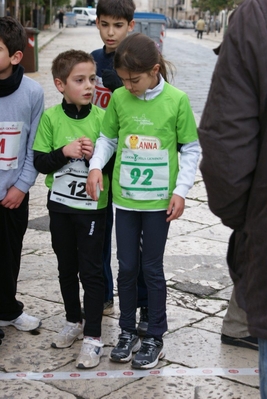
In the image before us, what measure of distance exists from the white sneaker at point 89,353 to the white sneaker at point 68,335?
0.57 feet

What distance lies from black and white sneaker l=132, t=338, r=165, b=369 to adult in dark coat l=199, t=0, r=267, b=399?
1.53 m

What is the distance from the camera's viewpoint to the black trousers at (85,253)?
3629 mm

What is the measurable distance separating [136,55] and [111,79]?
0.46 meters

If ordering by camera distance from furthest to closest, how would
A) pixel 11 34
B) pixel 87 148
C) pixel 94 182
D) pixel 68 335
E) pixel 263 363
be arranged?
1. pixel 68 335
2. pixel 11 34
3. pixel 87 148
4. pixel 94 182
5. pixel 263 363

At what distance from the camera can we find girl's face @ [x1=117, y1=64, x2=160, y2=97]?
132 inches

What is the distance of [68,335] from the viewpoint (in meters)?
3.88

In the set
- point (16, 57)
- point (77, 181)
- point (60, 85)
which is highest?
point (16, 57)

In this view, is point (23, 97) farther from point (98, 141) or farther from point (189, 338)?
point (189, 338)

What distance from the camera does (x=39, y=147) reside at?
144 inches

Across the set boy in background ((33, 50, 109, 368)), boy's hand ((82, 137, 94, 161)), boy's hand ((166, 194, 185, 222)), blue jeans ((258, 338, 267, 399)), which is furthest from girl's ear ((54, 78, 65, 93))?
blue jeans ((258, 338, 267, 399))

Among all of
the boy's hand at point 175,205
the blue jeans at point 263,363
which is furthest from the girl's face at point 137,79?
the blue jeans at point 263,363

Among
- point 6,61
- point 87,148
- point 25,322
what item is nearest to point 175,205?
point 87,148

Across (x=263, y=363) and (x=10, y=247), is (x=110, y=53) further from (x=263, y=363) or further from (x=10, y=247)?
(x=263, y=363)

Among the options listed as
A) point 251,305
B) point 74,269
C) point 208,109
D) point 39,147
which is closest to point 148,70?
point 39,147
